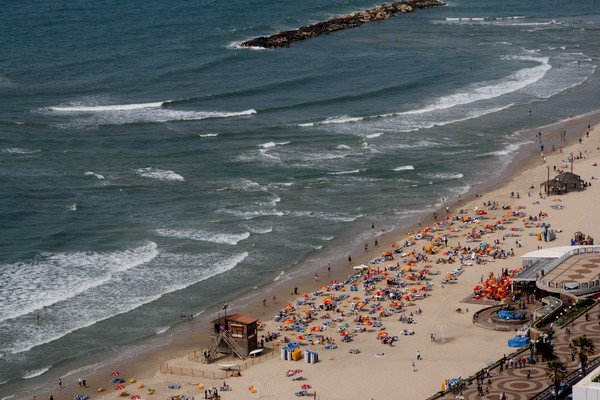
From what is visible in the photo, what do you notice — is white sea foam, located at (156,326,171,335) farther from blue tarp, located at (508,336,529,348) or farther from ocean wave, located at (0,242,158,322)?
blue tarp, located at (508,336,529,348)

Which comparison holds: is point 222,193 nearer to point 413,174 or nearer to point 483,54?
point 413,174

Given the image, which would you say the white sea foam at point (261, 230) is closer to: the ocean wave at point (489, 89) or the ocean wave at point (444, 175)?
the ocean wave at point (444, 175)

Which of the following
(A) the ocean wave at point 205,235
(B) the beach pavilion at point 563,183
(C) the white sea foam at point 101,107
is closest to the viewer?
(A) the ocean wave at point 205,235

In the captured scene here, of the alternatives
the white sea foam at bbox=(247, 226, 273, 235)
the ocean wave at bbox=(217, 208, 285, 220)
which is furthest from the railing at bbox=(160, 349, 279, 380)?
the ocean wave at bbox=(217, 208, 285, 220)

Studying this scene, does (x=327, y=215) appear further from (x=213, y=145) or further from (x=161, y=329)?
(x=213, y=145)

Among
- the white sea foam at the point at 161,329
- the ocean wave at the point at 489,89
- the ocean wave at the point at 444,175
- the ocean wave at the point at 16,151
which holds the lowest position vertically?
the white sea foam at the point at 161,329

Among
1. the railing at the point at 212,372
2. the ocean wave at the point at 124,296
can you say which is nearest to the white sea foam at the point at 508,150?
the ocean wave at the point at 124,296

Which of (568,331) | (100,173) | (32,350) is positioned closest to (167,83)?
(100,173)
